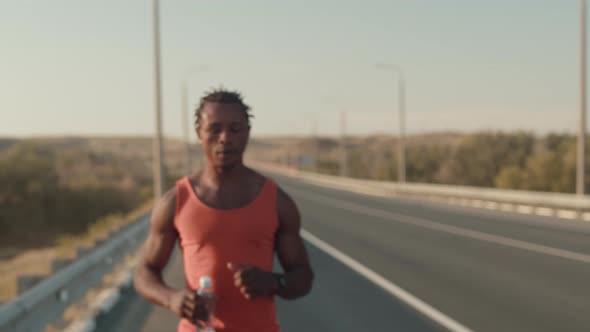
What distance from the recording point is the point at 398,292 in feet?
42.1

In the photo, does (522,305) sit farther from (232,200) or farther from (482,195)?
(482,195)

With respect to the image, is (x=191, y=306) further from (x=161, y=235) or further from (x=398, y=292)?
(x=398, y=292)

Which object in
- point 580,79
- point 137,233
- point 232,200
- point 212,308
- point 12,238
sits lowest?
point 12,238

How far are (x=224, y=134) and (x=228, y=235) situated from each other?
39cm

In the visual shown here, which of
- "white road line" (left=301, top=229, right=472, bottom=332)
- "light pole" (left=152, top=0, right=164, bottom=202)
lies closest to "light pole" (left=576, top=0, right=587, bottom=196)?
"white road line" (left=301, top=229, right=472, bottom=332)

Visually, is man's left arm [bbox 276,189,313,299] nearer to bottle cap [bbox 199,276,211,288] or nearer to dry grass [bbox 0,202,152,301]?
bottle cap [bbox 199,276,211,288]

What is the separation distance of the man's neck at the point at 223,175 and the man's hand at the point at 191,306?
1.45 ft

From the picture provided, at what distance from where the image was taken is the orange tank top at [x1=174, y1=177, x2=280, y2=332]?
10.6ft

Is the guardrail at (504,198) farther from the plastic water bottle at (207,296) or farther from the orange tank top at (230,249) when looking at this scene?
the plastic water bottle at (207,296)

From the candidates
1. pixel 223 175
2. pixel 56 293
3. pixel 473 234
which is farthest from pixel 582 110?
pixel 223 175

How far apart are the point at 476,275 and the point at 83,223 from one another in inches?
1446

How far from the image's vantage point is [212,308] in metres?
3.18

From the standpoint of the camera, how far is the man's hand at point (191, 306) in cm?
311

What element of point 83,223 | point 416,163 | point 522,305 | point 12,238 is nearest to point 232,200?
point 522,305
